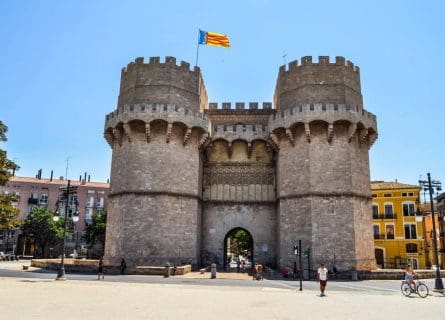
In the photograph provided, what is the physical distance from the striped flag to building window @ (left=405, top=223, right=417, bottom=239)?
29943mm

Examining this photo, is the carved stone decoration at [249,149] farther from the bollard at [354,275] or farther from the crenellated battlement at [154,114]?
the bollard at [354,275]

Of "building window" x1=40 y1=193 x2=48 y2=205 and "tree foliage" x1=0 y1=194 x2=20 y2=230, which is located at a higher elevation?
"building window" x1=40 y1=193 x2=48 y2=205

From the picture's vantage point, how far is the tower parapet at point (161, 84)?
92.8 ft

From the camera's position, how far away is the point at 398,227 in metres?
42.8

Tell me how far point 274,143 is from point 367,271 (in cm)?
1133

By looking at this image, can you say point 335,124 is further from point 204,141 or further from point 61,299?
point 61,299

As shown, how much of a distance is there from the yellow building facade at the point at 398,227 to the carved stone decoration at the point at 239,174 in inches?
808

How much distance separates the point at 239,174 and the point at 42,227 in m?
38.2

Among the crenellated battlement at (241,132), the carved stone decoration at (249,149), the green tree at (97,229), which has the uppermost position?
the crenellated battlement at (241,132)

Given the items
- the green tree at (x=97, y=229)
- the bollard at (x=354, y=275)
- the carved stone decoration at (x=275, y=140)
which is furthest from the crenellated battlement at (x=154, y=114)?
the green tree at (x=97, y=229)

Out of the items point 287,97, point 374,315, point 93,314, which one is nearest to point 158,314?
point 93,314

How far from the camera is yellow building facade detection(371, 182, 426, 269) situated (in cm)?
4184

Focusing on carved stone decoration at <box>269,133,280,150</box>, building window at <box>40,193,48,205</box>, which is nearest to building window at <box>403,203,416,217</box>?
carved stone decoration at <box>269,133,280,150</box>

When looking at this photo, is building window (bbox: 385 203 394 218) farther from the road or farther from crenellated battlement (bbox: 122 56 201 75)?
crenellated battlement (bbox: 122 56 201 75)
